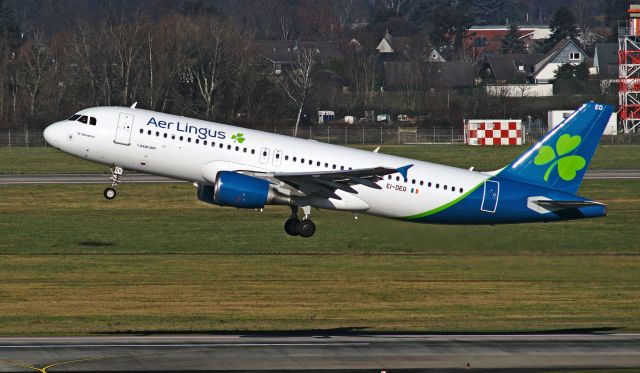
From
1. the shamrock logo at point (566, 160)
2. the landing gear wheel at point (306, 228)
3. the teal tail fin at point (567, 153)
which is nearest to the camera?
the landing gear wheel at point (306, 228)

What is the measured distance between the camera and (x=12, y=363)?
1756 inches

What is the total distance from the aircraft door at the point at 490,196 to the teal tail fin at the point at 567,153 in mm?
1178

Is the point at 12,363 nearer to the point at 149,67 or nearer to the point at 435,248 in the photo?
the point at 435,248

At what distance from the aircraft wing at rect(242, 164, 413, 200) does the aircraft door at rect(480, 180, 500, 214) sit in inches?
156

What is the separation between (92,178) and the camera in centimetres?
10156

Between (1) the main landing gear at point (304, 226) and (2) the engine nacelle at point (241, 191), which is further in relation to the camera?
(1) the main landing gear at point (304, 226)

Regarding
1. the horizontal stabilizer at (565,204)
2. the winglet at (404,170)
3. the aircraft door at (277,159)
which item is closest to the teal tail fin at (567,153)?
the horizontal stabilizer at (565,204)

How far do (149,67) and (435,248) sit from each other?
8861 cm

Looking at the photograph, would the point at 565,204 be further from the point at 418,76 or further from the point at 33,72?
the point at 418,76

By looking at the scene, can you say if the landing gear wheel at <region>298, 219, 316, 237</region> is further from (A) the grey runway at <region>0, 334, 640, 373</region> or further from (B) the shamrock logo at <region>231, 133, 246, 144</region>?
(A) the grey runway at <region>0, 334, 640, 373</region>

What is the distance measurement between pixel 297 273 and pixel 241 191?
13.4 m

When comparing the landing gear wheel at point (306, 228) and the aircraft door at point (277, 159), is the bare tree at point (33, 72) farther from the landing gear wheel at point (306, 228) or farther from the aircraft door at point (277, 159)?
the aircraft door at point (277, 159)

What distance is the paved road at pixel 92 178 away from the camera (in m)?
98.3

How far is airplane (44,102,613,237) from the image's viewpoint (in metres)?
55.4
